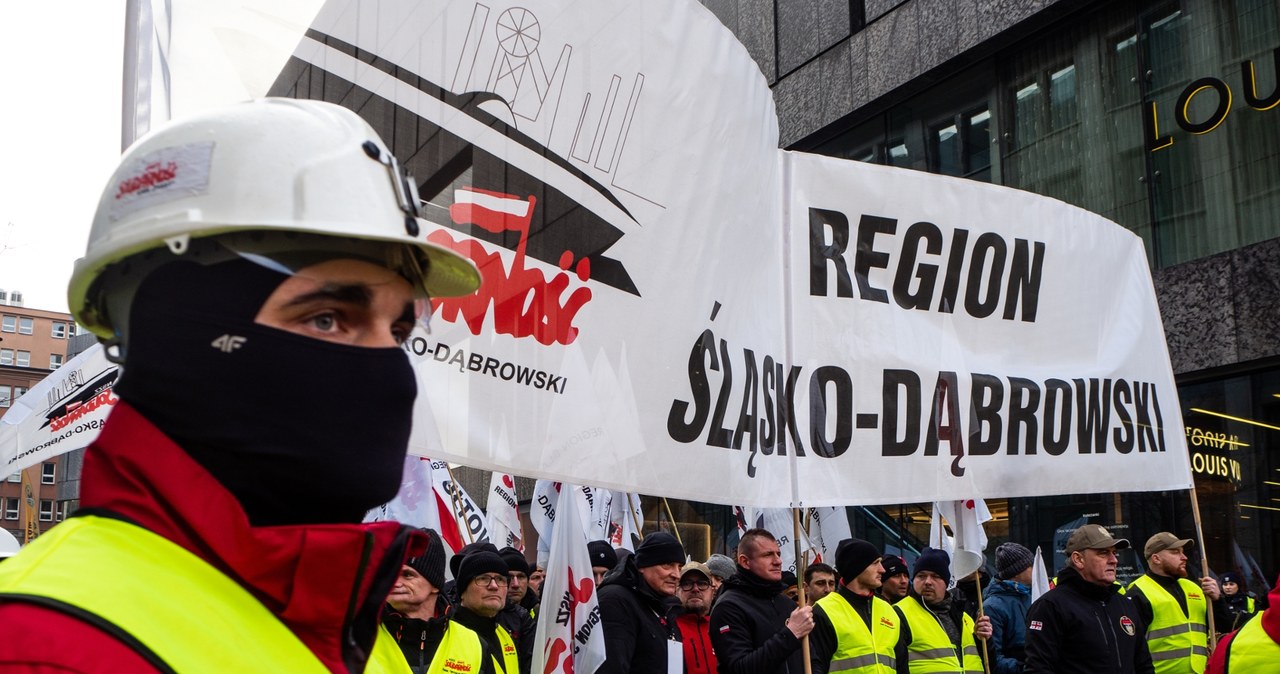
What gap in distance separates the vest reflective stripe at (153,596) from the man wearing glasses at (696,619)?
690 cm

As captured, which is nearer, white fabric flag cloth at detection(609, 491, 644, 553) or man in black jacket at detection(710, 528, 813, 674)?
man in black jacket at detection(710, 528, 813, 674)

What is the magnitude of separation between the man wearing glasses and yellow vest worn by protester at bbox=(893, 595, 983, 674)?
167cm

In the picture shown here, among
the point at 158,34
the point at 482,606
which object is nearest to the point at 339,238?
the point at 158,34

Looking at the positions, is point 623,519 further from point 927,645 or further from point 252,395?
point 252,395

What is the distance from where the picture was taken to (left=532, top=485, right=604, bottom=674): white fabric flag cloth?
269 inches

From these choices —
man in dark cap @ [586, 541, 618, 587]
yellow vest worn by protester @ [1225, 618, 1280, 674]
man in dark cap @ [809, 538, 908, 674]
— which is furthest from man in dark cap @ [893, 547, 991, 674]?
yellow vest worn by protester @ [1225, 618, 1280, 674]

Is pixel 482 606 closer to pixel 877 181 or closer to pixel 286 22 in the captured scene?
pixel 877 181

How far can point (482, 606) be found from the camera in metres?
7.03

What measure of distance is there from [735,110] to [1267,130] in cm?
1078

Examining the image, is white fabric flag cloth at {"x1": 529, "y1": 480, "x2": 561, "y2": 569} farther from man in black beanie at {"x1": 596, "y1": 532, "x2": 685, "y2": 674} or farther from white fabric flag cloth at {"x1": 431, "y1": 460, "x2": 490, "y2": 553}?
man in black beanie at {"x1": 596, "y1": 532, "x2": 685, "y2": 674}

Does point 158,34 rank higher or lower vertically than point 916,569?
higher

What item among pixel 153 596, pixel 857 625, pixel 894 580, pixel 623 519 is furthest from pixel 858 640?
pixel 153 596

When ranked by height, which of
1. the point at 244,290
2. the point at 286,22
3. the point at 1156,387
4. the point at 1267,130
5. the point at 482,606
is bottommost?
the point at 482,606

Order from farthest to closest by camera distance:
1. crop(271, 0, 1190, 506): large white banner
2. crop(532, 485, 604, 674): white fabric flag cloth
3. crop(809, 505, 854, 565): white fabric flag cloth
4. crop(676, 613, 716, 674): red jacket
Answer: crop(809, 505, 854, 565): white fabric flag cloth, crop(676, 613, 716, 674): red jacket, crop(532, 485, 604, 674): white fabric flag cloth, crop(271, 0, 1190, 506): large white banner
